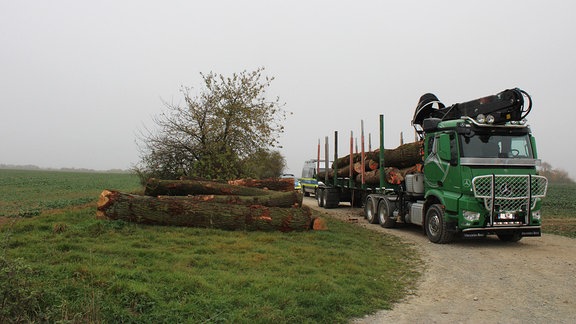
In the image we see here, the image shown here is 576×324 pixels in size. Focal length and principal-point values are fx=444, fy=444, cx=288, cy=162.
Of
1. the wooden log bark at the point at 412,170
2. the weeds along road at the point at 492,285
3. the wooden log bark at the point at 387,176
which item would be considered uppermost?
the wooden log bark at the point at 412,170

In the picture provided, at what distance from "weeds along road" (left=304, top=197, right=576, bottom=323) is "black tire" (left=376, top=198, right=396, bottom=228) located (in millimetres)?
2565

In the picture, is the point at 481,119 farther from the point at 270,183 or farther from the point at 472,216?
the point at 270,183

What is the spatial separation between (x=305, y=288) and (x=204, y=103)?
1375 centimetres

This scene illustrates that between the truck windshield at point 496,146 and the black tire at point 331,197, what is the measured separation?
36.0 ft

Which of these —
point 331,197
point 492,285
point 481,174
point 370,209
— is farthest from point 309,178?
point 492,285

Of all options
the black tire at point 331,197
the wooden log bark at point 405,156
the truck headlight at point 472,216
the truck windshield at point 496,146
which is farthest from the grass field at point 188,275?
the black tire at point 331,197

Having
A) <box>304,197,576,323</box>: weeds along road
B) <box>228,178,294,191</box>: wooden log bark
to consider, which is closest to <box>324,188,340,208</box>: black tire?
<box>228,178,294,191</box>: wooden log bark

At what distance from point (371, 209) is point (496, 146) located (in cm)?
578

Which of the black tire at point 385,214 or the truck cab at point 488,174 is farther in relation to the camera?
the black tire at point 385,214

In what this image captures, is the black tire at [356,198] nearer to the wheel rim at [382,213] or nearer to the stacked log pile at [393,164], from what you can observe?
the stacked log pile at [393,164]

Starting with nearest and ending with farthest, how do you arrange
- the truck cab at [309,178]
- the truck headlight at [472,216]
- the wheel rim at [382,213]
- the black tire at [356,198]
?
the truck headlight at [472,216] → the wheel rim at [382,213] → the black tire at [356,198] → the truck cab at [309,178]

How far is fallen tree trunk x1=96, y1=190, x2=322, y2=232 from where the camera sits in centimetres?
1069

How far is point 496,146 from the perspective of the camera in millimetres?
10836

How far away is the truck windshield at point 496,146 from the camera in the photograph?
422 inches
